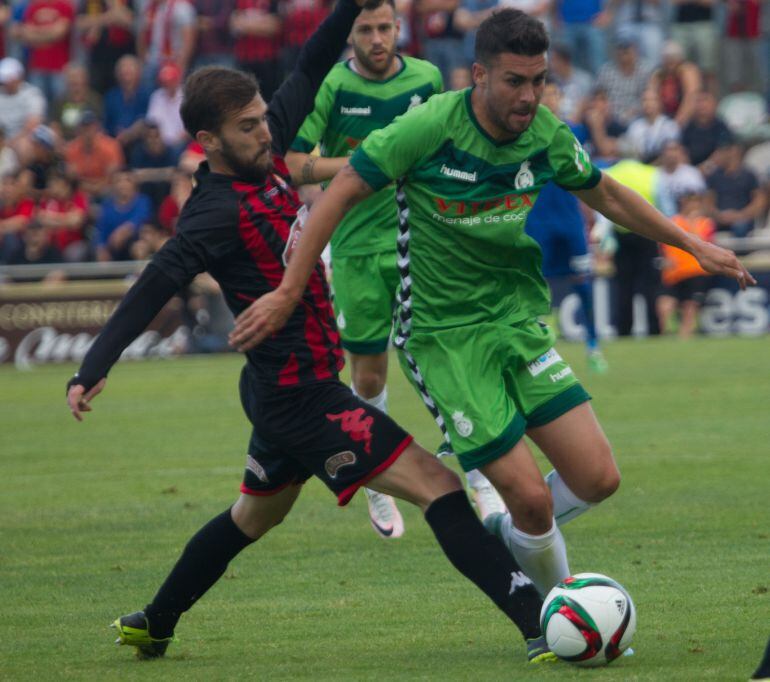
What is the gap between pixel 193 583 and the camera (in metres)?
6.04

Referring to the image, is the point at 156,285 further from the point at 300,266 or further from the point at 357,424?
the point at 357,424

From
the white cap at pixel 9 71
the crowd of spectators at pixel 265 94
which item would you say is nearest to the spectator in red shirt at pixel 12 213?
the crowd of spectators at pixel 265 94

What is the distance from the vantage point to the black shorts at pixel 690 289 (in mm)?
20844

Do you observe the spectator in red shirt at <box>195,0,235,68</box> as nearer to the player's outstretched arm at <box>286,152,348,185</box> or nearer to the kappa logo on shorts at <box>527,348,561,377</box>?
the player's outstretched arm at <box>286,152,348,185</box>

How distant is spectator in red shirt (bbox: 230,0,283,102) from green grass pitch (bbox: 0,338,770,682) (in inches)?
369

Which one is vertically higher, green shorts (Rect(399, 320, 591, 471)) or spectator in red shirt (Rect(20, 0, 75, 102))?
green shorts (Rect(399, 320, 591, 471))

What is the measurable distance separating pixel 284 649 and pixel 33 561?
8.65 ft

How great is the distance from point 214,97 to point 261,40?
17506 mm

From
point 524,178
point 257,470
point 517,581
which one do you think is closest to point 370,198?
point 524,178

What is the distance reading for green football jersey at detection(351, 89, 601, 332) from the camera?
5.89m

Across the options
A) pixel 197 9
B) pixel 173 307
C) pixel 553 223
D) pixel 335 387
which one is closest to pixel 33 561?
pixel 335 387

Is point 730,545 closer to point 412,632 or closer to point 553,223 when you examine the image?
point 412,632

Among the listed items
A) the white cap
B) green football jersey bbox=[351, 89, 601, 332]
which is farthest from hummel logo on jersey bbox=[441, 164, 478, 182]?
the white cap

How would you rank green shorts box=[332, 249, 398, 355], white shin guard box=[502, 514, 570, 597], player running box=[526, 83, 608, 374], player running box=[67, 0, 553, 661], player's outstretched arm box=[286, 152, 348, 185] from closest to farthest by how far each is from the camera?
player running box=[67, 0, 553, 661] < white shin guard box=[502, 514, 570, 597] < player's outstretched arm box=[286, 152, 348, 185] < green shorts box=[332, 249, 398, 355] < player running box=[526, 83, 608, 374]
